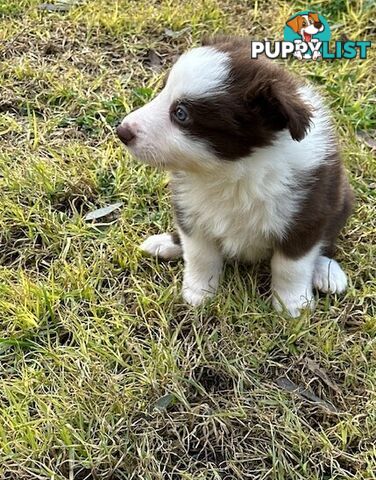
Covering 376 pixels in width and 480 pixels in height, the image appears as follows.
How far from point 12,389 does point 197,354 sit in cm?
80

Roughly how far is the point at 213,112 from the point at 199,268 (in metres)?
0.90

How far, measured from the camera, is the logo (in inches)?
190

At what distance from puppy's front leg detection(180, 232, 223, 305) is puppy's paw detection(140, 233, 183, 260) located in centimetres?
15

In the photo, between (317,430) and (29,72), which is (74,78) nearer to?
(29,72)

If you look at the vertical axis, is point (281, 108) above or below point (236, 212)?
above

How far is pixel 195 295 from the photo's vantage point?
3.37m

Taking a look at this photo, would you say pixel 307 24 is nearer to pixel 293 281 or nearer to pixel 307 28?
pixel 307 28

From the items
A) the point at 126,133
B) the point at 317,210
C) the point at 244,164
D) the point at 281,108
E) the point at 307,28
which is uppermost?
the point at 281,108

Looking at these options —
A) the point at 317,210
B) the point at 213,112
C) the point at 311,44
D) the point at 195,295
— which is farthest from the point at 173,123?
the point at 311,44

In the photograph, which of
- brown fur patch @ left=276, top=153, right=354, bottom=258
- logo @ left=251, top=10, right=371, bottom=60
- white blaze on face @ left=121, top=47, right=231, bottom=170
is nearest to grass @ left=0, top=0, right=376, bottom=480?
logo @ left=251, top=10, right=371, bottom=60

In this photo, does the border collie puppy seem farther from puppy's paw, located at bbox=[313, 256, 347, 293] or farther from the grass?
the grass

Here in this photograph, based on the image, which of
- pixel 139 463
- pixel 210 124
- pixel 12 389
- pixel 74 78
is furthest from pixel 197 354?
pixel 74 78

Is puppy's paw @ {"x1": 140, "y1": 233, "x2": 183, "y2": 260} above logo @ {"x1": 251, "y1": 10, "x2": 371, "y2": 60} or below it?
below

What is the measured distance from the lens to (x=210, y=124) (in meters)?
2.70
